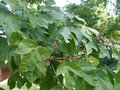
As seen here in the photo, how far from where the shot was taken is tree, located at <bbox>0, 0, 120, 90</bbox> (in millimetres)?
391

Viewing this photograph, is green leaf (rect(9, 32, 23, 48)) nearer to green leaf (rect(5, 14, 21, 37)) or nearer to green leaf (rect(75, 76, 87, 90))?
green leaf (rect(5, 14, 21, 37))

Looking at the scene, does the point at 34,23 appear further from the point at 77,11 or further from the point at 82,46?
the point at 77,11

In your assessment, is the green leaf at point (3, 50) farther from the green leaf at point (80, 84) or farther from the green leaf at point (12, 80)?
the green leaf at point (80, 84)

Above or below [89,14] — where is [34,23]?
below

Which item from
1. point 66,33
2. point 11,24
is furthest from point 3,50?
point 66,33

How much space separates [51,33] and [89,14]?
27.4 ft

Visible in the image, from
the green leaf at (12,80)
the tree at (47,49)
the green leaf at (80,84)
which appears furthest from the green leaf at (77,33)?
the green leaf at (12,80)

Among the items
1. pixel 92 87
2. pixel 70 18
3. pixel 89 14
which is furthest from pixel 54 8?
pixel 89 14

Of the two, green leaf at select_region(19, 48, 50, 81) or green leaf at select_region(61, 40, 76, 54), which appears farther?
green leaf at select_region(61, 40, 76, 54)

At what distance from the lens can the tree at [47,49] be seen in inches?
15.4

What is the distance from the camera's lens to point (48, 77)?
0.52 m

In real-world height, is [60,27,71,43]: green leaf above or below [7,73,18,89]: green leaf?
above

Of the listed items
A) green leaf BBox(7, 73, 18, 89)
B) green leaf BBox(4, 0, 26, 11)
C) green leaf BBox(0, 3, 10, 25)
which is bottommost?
green leaf BBox(7, 73, 18, 89)

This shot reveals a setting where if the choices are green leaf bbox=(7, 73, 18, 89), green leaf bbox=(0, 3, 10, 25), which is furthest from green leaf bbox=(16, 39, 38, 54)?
green leaf bbox=(7, 73, 18, 89)
